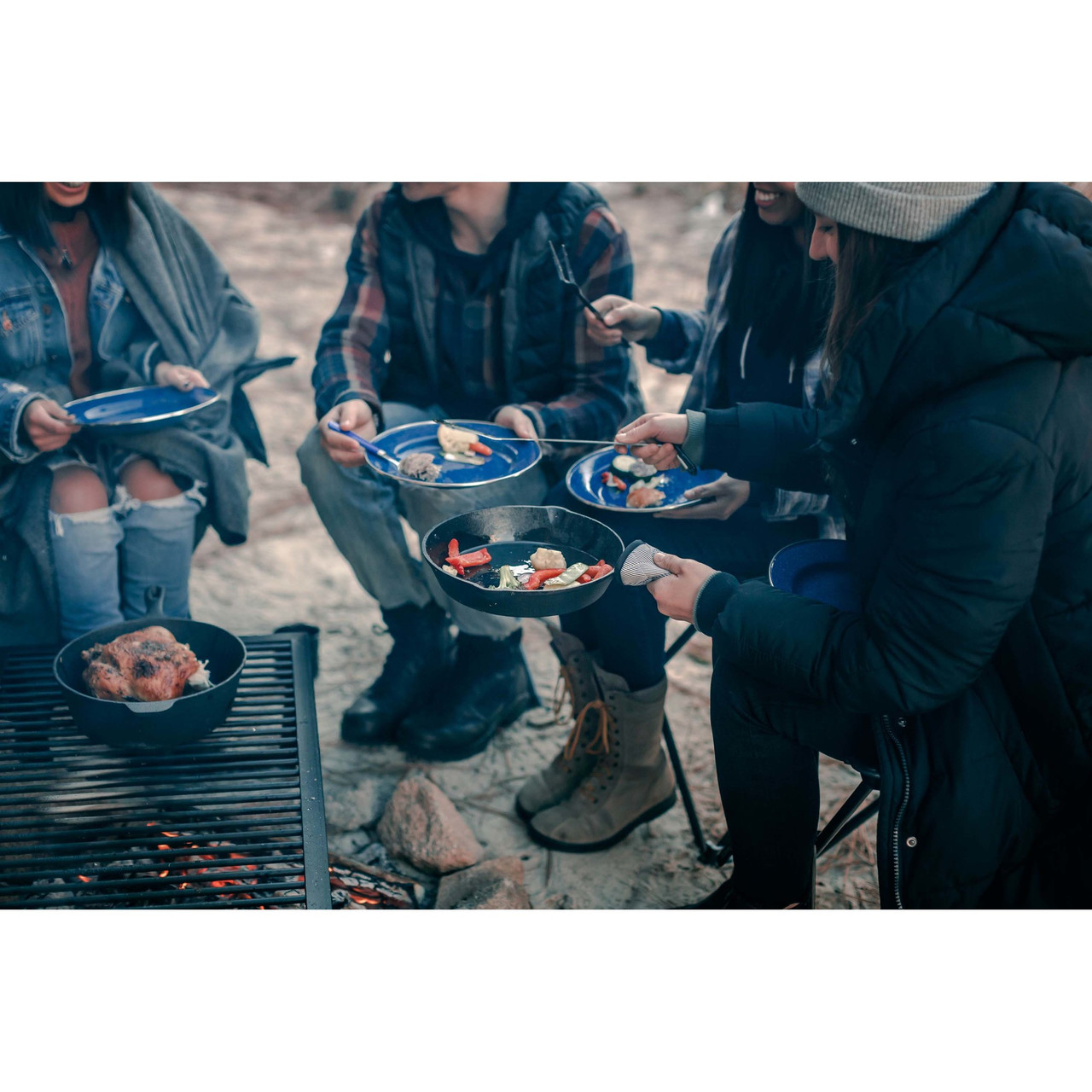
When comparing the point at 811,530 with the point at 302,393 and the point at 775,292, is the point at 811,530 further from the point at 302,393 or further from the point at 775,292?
the point at 302,393

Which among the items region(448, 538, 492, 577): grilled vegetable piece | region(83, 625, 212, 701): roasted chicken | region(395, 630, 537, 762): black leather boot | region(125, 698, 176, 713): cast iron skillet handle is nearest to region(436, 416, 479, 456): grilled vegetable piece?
region(448, 538, 492, 577): grilled vegetable piece

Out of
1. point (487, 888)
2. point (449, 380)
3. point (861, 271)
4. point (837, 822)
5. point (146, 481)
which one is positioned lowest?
point (487, 888)

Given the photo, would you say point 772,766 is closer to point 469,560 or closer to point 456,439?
point 469,560

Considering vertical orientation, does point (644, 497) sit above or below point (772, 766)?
above

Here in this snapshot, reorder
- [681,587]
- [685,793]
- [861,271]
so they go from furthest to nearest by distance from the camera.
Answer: [685,793] → [681,587] → [861,271]

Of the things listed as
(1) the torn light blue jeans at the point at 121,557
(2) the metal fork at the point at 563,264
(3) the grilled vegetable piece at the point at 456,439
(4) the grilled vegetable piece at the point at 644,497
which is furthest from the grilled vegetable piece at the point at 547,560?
(1) the torn light blue jeans at the point at 121,557

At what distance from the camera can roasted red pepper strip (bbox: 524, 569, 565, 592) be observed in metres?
2.37

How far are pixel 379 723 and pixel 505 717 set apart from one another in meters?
0.39

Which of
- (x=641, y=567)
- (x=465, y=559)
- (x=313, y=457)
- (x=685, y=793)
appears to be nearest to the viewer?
(x=641, y=567)

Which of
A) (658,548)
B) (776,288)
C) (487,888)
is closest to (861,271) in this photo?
(776,288)

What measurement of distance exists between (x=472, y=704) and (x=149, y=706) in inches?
42.1

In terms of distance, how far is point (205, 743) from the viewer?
2531 mm

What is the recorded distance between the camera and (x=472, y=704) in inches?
124

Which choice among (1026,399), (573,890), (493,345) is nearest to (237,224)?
(493,345)
